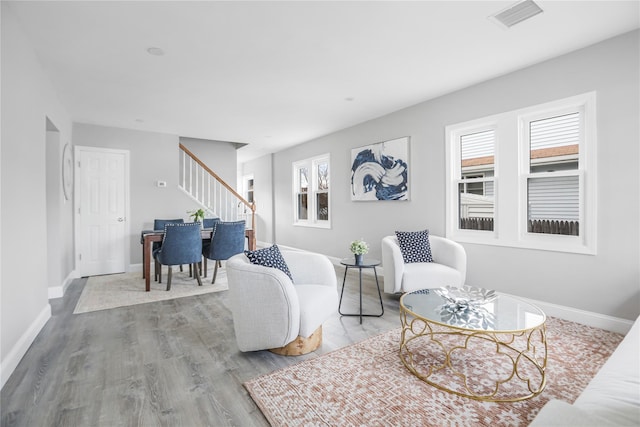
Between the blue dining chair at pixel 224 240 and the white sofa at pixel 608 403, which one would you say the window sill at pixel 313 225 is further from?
the white sofa at pixel 608 403

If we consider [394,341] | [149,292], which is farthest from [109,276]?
[394,341]

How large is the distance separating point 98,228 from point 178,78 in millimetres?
3257

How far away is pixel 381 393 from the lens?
1.89 m

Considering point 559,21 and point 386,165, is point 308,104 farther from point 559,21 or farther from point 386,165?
point 559,21

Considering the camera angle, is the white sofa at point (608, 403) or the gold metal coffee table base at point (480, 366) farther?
the gold metal coffee table base at point (480, 366)

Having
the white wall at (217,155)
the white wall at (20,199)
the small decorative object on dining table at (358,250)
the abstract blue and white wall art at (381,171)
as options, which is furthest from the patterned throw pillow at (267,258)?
the white wall at (217,155)

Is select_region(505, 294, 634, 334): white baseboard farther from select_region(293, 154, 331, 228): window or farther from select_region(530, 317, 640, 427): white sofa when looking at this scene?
select_region(293, 154, 331, 228): window

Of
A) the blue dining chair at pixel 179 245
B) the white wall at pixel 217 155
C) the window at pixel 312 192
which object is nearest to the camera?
the blue dining chair at pixel 179 245

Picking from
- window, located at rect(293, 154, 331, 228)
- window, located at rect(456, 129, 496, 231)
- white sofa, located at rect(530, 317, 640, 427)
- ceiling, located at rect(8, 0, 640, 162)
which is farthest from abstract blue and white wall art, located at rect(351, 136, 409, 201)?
white sofa, located at rect(530, 317, 640, 427)

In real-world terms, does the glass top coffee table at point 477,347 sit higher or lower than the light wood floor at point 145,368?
higher

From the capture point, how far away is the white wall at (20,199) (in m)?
2.14

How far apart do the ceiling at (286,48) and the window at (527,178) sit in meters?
0.60

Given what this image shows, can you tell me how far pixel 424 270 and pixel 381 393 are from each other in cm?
181

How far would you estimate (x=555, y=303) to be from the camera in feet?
10.4
